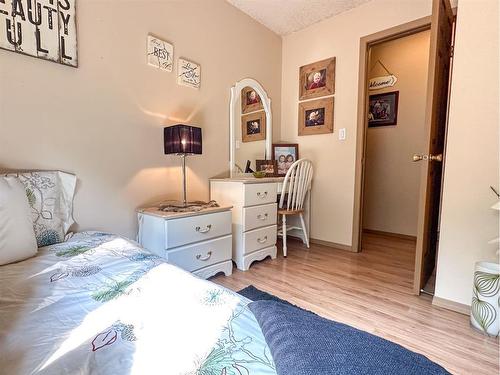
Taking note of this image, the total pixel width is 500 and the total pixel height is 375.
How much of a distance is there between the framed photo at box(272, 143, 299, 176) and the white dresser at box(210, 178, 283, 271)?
0.62 metres

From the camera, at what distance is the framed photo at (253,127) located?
2.64 metres

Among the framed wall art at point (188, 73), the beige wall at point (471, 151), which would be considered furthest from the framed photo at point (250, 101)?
the beige wall at point (471, 151)

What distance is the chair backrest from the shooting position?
2445 millimetres

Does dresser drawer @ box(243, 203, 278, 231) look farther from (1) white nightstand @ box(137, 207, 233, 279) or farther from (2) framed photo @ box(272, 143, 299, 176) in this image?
(2) framed photo @ box(272, 143, 299, 176)

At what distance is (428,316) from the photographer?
1.46 metres

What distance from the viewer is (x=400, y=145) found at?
3.12 meters

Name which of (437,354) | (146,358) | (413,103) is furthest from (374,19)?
(146,358)

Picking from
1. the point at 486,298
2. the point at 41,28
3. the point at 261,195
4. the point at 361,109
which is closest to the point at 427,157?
the point at 486,298

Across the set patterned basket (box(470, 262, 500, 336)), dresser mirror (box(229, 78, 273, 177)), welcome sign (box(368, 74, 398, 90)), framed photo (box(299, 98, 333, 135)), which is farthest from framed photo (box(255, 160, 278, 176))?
patterned basket (box(470, 262, 500, 336))

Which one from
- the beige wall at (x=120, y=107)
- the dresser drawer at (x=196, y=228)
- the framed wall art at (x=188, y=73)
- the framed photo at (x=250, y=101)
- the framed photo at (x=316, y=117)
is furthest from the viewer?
the framed photo at (x=316, y=117)

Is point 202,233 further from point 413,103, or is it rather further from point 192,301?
point 413,103

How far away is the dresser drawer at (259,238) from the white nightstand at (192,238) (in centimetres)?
19

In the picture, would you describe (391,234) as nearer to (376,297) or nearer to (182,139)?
(376,297)

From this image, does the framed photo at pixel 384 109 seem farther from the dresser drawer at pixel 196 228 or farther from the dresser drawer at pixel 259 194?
the dresser drawer at pixel 196 228
